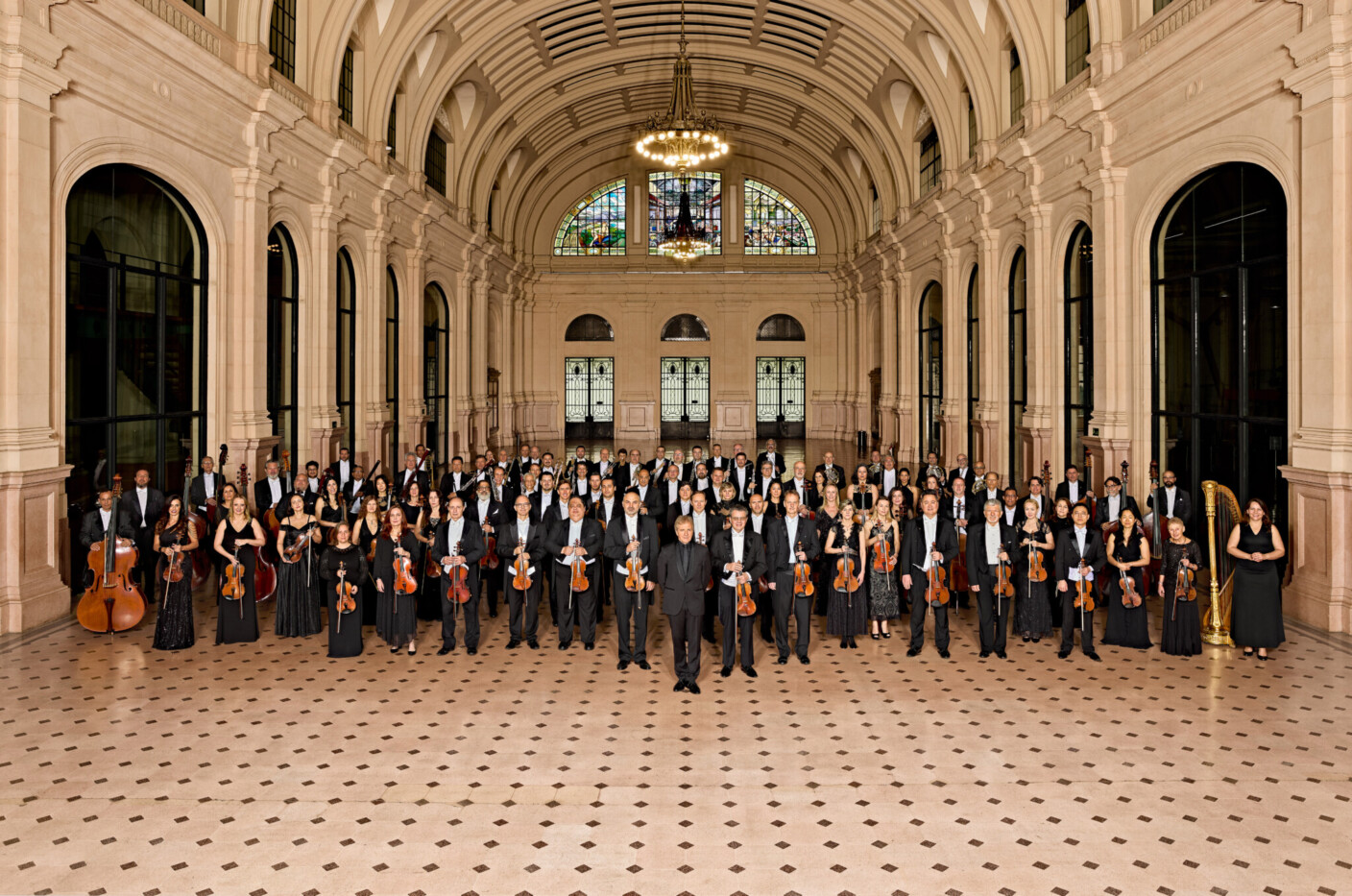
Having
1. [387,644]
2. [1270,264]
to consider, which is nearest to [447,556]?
[387,644]

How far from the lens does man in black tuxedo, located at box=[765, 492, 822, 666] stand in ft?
30.5

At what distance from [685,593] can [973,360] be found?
15.4 metres

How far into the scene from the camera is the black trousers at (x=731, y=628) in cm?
905

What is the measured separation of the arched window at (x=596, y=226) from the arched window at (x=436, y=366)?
12822 millimetres

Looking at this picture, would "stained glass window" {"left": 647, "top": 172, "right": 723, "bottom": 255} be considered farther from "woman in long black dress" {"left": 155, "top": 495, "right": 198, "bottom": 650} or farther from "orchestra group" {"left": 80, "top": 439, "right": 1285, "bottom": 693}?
"woman in long black dress" {"left": 155, "top": 495, "right": 198, "bottom": 650}

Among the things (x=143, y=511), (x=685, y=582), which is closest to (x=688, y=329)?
(x=143, y=511)

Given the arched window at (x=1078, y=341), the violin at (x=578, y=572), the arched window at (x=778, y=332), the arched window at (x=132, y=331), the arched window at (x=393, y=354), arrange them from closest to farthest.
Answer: the violin at (x=578, y=572)
the arched window at (x=132, y=331)
the arched window at (x=1078, y=341)
the arched window at (x=393, y=354)
the arched window at (x=778, y=332)

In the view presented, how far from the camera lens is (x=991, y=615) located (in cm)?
974

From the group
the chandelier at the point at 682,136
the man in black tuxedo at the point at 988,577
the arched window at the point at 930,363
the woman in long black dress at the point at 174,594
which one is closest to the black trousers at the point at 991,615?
the man in black tuxedo at the point at 988,577

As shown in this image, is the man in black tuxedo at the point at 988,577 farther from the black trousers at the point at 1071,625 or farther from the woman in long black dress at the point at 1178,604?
the woman in long black dress at the point at 1178,604

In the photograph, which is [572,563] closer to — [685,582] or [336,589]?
[685,582]

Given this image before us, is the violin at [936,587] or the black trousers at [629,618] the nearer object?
the black trousers at [629,618]

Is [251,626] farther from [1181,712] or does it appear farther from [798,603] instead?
[1181,712]

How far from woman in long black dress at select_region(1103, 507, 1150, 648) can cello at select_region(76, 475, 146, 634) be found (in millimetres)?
8798
